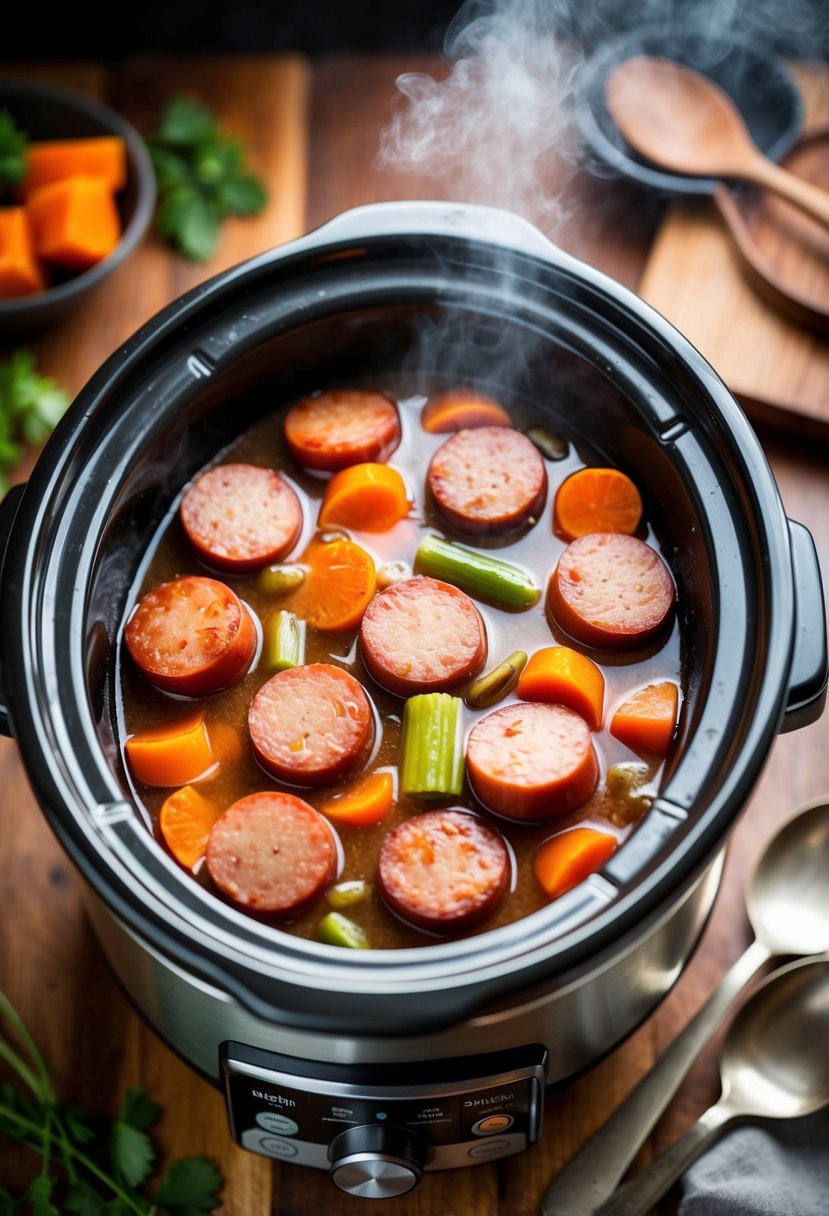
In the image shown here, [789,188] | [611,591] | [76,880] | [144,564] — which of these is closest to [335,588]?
[144,564]

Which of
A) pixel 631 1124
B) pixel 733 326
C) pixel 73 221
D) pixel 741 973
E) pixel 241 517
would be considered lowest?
pixel 631 1124

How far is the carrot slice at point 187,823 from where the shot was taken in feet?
6.24

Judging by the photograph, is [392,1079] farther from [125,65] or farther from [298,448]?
[125,65]

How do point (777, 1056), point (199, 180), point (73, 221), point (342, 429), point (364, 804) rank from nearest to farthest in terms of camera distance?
point (364, 804) → point (777, 1056) → point (342, 429) → point (73, 221) → point (199, 180)

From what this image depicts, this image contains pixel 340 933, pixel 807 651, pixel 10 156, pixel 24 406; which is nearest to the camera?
pixel 807 651

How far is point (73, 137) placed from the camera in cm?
307

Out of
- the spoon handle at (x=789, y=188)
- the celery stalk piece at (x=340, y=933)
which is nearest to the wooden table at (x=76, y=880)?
the spoon handle at (x=789, y=188)

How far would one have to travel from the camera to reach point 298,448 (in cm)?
229

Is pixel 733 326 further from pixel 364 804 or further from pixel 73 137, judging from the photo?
pixel 73 137

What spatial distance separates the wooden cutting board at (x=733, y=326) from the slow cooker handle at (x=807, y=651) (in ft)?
3.62

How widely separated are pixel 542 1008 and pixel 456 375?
4.02ft

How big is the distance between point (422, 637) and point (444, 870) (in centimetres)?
40

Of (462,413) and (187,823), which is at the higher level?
(462,413)

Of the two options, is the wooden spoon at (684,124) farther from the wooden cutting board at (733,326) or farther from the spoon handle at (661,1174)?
the spoon handle at (661,1174)
